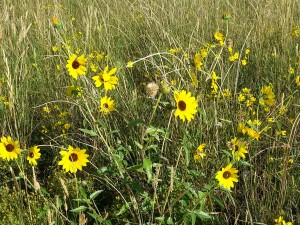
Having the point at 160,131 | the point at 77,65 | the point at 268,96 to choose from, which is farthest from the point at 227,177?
A: the point at 77,65

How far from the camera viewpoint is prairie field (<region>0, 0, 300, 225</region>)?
4.21 feet

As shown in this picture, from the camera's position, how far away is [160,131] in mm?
1236

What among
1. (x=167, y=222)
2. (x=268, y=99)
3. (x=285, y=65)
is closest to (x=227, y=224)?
(x=167, y=222)

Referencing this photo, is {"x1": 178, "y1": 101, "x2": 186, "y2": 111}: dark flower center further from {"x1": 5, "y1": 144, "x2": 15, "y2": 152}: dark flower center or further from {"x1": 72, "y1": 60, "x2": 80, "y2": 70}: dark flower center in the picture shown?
{"x1": 5, "y1": 144, "x2": 15, "y2": 152}: dark flower center

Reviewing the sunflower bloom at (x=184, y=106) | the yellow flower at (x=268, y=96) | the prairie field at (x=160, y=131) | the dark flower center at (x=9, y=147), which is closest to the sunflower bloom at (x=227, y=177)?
the prairie field at (x=160, y=131)

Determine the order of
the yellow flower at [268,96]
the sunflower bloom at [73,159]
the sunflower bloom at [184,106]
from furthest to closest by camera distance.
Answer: the yellow flower at [268,96]
the sunflower bloom at [73,159]
the sunflower bloom at [184,106]

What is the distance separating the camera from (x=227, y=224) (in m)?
1.45

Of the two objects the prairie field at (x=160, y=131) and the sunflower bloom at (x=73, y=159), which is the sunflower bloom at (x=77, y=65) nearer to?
the prairie field at (x=160, y=131)

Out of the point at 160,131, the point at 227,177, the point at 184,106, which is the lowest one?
the point at 227,177

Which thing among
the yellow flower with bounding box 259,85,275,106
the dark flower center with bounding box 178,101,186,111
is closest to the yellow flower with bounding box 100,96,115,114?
the dark flower center with bounding box 178,101,186,111

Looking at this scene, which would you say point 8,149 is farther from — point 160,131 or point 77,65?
point 160,131

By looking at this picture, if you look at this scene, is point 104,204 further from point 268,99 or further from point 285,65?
point 285,65

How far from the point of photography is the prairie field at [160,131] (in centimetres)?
128

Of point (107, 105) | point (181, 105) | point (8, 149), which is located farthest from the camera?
point (107, 105)
